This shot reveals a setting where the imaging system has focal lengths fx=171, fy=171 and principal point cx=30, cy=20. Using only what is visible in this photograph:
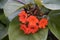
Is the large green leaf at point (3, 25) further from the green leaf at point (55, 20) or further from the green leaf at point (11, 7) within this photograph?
the green leaf at point (55, 20)

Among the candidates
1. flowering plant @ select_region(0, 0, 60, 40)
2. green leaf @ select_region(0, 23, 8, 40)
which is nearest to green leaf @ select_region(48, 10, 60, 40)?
flowering plant @ select_region(0, 0, 60, 40)

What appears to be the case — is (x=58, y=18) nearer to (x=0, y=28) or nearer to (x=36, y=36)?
(x=36, y=36)

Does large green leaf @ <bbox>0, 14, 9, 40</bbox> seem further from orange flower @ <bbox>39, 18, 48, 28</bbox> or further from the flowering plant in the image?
orange flower @ <bbox>39, 18, 48, 28</bbox>

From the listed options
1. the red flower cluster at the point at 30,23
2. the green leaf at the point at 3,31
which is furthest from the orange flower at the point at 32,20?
the green leaf at the point at 3,31

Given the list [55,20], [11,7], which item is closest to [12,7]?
[11,7]

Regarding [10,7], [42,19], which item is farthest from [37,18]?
[10,7]

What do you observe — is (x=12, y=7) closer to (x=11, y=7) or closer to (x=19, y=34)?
(x=11, y=7)

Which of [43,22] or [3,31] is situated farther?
[3,31]
